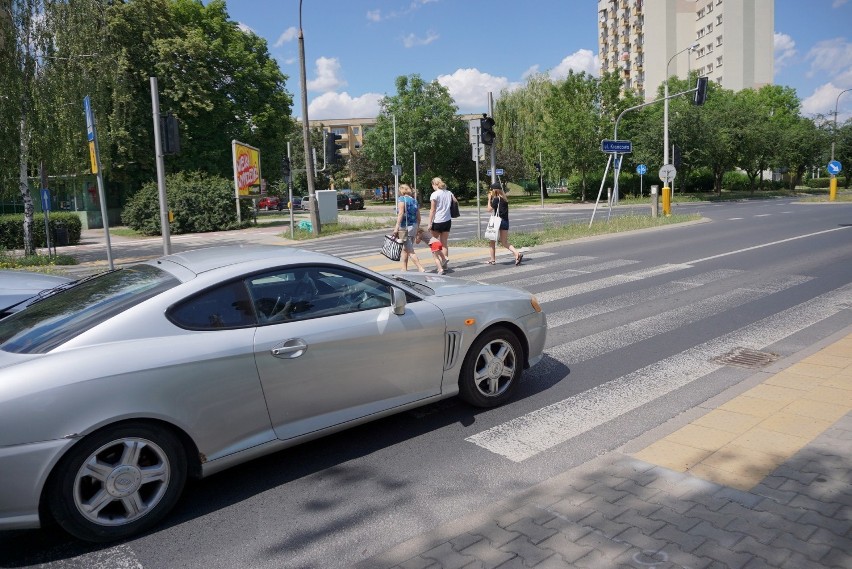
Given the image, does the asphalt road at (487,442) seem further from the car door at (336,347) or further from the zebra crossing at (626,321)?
the car door at (336,347)

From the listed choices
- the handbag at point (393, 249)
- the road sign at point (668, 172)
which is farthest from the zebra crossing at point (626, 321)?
the road sign at point (668, 172)

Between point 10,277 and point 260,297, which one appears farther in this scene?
point 10,277

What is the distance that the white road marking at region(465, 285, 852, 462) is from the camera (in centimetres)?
452

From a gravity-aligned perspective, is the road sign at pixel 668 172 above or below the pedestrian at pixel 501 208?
above

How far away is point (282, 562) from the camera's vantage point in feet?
10.4

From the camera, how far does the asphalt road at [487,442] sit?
3338 mm

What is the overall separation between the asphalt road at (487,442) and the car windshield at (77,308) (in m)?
1.02

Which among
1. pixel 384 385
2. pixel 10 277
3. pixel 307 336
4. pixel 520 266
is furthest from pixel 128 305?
pixel 520 266

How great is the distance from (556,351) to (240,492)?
3806mm

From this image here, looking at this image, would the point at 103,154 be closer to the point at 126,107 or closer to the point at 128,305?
the point at 126,107

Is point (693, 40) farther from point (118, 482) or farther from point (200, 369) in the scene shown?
point (118, 482)

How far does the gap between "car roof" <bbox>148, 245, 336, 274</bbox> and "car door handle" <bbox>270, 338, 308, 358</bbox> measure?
603 mm

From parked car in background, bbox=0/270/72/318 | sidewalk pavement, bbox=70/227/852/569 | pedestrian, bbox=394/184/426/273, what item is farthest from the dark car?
sidewalk pavement, bbox=70/227/852/569

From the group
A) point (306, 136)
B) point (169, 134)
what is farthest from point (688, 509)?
point (306, 136)
